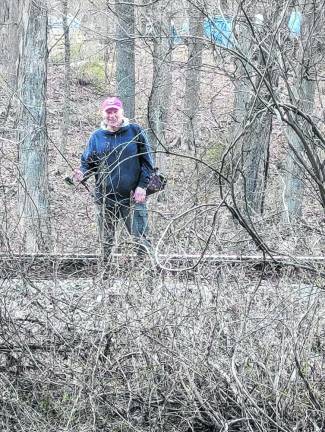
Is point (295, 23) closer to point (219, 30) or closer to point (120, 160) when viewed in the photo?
point (219, 30)

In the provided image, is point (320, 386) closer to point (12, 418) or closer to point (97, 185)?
point (12, 418)

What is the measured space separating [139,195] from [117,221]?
2.85 feet

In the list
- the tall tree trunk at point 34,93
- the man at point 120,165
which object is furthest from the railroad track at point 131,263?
the tall tree trunk at point 34,93

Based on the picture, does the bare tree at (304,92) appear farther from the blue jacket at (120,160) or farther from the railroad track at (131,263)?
the blue jacket at (120,160)

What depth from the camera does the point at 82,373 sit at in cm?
449

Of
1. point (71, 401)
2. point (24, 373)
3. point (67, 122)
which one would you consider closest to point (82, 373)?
point (71, 401)

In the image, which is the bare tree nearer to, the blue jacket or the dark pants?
the dark pants

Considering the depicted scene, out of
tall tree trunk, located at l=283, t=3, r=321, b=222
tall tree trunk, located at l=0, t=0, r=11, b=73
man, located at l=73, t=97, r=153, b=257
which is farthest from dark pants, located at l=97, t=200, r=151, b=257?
tall tree trunk, located at l=0, t=0, r=11, b=73

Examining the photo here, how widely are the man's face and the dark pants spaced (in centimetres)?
80

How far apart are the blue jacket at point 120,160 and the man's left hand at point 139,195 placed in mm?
75

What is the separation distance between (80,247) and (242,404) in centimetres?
257

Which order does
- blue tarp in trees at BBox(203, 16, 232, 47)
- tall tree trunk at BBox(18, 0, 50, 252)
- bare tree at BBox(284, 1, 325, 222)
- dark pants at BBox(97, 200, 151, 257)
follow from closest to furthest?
bare tree at BBox(284, 1, 325, 222), blue tarp in trees at BBox(203, 16, 232, 47), dark pants at BBox(97, 200, 151, 257), tall tree trunk at BBox(18, 0, 50, 252)

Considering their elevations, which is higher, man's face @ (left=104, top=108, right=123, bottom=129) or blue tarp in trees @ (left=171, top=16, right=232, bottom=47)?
blue tarp in trees @ (left=171, top=16, right=232, bottom=47)

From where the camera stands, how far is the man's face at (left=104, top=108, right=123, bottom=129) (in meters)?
6.44
